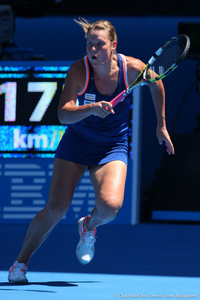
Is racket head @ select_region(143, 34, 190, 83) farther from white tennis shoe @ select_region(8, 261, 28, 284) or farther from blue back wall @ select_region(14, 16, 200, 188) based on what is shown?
blue back wall @ select_region(14, 16, 200, 188)

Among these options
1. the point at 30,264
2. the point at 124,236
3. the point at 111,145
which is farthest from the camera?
the point at 124,236

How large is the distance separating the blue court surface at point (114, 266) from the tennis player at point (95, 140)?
260 millimetres

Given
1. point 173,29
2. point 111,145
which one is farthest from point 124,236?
point 173,29

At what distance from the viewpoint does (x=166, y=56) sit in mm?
4477

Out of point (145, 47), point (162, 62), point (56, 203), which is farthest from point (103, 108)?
point (145, 47)

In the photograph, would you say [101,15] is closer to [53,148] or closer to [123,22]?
[123,22]

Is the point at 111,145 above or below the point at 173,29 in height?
below

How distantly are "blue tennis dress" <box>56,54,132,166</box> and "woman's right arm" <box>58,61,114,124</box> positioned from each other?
2.5 inches

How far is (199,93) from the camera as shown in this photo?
34.9 ft

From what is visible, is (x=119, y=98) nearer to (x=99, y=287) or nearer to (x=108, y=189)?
(x=108, y=189)

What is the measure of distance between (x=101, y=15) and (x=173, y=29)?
120 cm

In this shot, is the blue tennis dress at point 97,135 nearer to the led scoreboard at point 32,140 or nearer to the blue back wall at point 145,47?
the led scoreboard at point 32,140

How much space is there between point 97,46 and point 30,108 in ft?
14.5

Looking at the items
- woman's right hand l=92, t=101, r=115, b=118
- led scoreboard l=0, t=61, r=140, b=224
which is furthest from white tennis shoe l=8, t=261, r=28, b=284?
led scoreboard l=0, t=61, r=140, b=224
